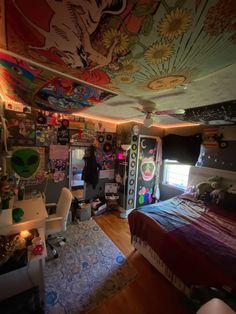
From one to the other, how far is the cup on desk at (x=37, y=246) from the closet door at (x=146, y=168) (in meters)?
2.43

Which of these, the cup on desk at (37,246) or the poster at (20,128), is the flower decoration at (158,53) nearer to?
the cup on desk at (37,246)

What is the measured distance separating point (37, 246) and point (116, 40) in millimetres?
1823

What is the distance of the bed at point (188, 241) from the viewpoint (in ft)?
4.64

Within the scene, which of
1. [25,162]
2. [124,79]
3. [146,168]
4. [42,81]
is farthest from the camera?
[146,168]

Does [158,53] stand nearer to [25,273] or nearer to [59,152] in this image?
[25,273]

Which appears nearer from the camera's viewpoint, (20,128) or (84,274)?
(84,274)

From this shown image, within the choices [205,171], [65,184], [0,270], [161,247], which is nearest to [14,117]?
[65,184]

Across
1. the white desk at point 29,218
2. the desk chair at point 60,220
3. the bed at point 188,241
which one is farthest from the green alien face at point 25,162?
the bed at point 188,241

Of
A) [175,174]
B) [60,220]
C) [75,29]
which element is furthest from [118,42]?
[175,174]

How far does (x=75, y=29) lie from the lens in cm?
65

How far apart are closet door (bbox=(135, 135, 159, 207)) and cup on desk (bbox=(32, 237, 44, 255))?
95.6 inches

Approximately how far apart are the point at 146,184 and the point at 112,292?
2360 mm

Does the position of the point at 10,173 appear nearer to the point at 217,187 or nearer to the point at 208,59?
the point at 208,59

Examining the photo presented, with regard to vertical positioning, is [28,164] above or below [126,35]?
below
